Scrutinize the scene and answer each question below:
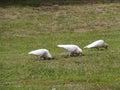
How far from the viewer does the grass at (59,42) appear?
10883mm

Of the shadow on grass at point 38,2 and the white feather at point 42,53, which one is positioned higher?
the white feather at point 42,53

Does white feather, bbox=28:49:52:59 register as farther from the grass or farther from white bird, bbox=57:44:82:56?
white bird, bbox=57:44:82:56

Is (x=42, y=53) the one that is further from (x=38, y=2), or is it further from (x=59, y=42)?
(x=38, y=2)

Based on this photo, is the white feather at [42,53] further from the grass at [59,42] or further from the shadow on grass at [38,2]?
the shadow on grass at [38,2]

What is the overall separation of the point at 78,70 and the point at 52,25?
471 inches

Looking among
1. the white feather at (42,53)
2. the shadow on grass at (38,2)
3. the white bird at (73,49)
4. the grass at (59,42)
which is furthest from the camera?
the shadow on grass at (38,2)

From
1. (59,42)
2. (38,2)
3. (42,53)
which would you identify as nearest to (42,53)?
(42,53)

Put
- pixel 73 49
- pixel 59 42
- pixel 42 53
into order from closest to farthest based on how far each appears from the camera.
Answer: pixel 42 53 < pixel 73 49 < pixel 59 42

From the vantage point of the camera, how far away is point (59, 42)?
750 inches

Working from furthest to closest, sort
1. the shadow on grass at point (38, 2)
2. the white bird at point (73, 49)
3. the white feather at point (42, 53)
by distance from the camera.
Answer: the shadow on grass at point (38, 2) → the white bird at point (73, 49) → the white feather at point (42, 53)

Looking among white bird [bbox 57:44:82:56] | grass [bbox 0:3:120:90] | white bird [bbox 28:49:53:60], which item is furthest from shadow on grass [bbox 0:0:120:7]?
white bird [bbox 28:49:53:60]

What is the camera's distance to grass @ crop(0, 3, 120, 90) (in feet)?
35.7

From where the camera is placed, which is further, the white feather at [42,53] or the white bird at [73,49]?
the white bird at [73,49]

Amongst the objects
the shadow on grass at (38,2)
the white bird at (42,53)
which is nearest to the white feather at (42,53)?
the white bird at (42,53)
